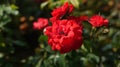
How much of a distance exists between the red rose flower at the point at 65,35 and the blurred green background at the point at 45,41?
210 mm

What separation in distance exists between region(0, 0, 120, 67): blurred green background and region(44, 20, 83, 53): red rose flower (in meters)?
0.21

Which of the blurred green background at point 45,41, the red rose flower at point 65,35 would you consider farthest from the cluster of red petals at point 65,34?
the blurred green background at point 45,41

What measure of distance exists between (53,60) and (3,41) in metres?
0.64

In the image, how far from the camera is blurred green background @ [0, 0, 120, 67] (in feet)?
9.02

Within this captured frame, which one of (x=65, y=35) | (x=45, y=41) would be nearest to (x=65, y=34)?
(x=65, y=35)

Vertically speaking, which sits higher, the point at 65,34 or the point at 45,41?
Answer: the point at 45,41

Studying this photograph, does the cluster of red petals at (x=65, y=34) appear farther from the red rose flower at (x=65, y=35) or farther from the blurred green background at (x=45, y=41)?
the blurred green background at (x=45, y=41)

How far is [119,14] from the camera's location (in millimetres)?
4777

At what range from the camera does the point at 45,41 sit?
3064 mm

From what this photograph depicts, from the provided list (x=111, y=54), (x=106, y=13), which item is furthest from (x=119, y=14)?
(x=111, y=54)

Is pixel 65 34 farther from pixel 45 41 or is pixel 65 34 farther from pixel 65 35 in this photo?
pixel 45 41

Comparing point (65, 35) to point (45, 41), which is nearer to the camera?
point (65, 35)

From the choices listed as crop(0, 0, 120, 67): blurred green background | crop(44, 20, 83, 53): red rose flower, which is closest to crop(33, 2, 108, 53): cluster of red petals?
crop(44, 20, 83, 53): red rose flower

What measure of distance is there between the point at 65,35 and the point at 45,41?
2.43 feet
